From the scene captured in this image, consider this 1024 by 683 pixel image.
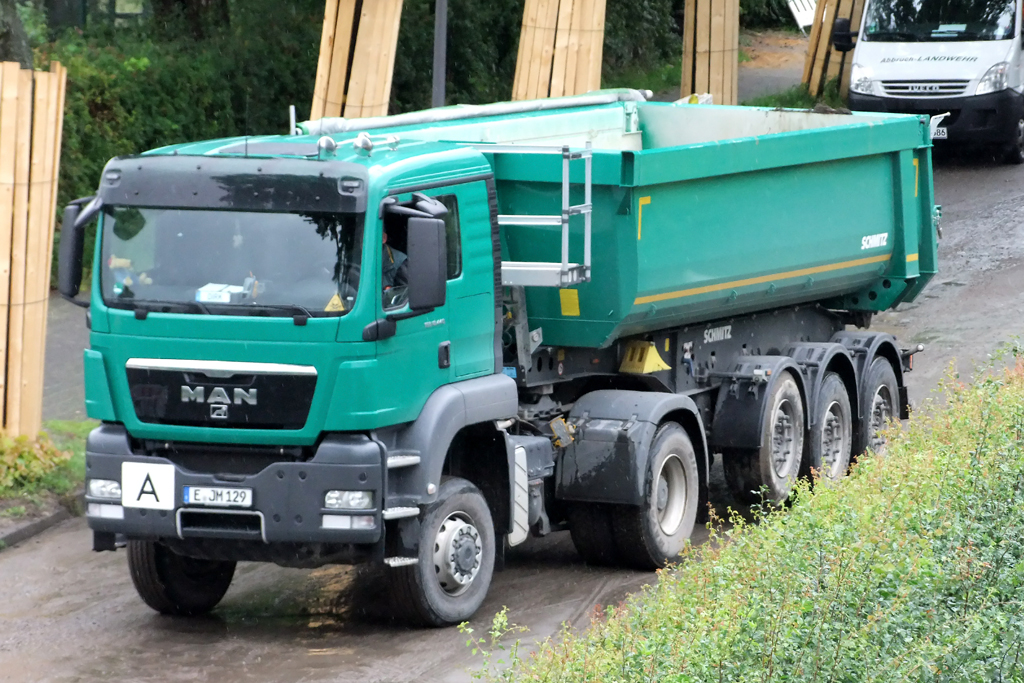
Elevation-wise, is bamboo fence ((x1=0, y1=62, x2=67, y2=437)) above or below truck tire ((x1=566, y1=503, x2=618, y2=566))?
above

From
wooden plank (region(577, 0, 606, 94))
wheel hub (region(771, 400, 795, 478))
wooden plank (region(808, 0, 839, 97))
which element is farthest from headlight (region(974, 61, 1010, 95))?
wheel hub (region(771, 400, 795, 478))

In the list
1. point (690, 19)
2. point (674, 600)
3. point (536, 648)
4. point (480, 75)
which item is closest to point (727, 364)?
point (536, 648)

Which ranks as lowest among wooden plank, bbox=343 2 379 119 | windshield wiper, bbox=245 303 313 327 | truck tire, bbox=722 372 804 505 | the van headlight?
truck tire, bbox=722 372 804 505

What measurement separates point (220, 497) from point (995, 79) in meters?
15.0

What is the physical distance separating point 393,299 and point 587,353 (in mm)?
2127

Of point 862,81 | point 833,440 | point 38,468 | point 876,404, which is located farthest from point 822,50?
point 38,468

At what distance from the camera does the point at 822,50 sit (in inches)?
976

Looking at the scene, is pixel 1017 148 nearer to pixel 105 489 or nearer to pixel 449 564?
pixel 449 564

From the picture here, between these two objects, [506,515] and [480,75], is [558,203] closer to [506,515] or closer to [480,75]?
[506,515]

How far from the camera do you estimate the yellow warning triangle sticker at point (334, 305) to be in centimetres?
742

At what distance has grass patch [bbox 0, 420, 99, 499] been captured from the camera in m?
10.2

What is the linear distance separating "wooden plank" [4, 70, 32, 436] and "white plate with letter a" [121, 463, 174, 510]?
2.87m

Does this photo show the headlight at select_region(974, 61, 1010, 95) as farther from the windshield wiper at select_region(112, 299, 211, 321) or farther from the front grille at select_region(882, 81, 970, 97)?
the windshield wiper at select_region(112, 299, 211, 321)

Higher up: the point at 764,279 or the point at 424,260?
the point at 764,279
